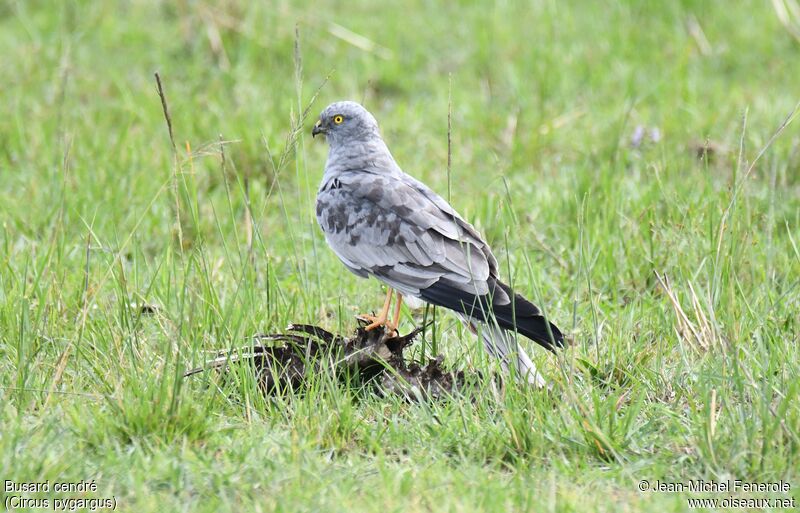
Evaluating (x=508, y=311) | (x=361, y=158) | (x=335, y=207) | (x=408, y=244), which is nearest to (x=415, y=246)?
(x=408, y=244)

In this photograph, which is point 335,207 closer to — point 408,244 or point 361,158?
point 361,158

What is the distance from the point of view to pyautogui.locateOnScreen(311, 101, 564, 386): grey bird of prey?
4.05 m

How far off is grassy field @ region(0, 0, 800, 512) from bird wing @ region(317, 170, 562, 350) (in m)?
0.18

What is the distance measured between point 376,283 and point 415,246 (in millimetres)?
924

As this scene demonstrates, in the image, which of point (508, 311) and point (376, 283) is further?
point (376, 283)

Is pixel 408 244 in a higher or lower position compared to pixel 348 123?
lower

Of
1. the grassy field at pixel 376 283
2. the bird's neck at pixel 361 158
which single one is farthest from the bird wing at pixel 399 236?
the grassy field at pixel 376 283

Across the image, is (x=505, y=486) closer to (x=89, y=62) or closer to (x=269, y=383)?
(x=269, y=383)

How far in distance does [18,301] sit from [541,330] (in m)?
2.21

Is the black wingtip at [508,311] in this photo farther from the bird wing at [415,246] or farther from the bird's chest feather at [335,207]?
the bird's chest feather at [335,207]

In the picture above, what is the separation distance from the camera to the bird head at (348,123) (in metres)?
5.22

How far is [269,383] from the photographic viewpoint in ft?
13.4

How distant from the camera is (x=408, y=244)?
14.9 ft

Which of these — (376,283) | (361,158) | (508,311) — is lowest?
(376,283)
